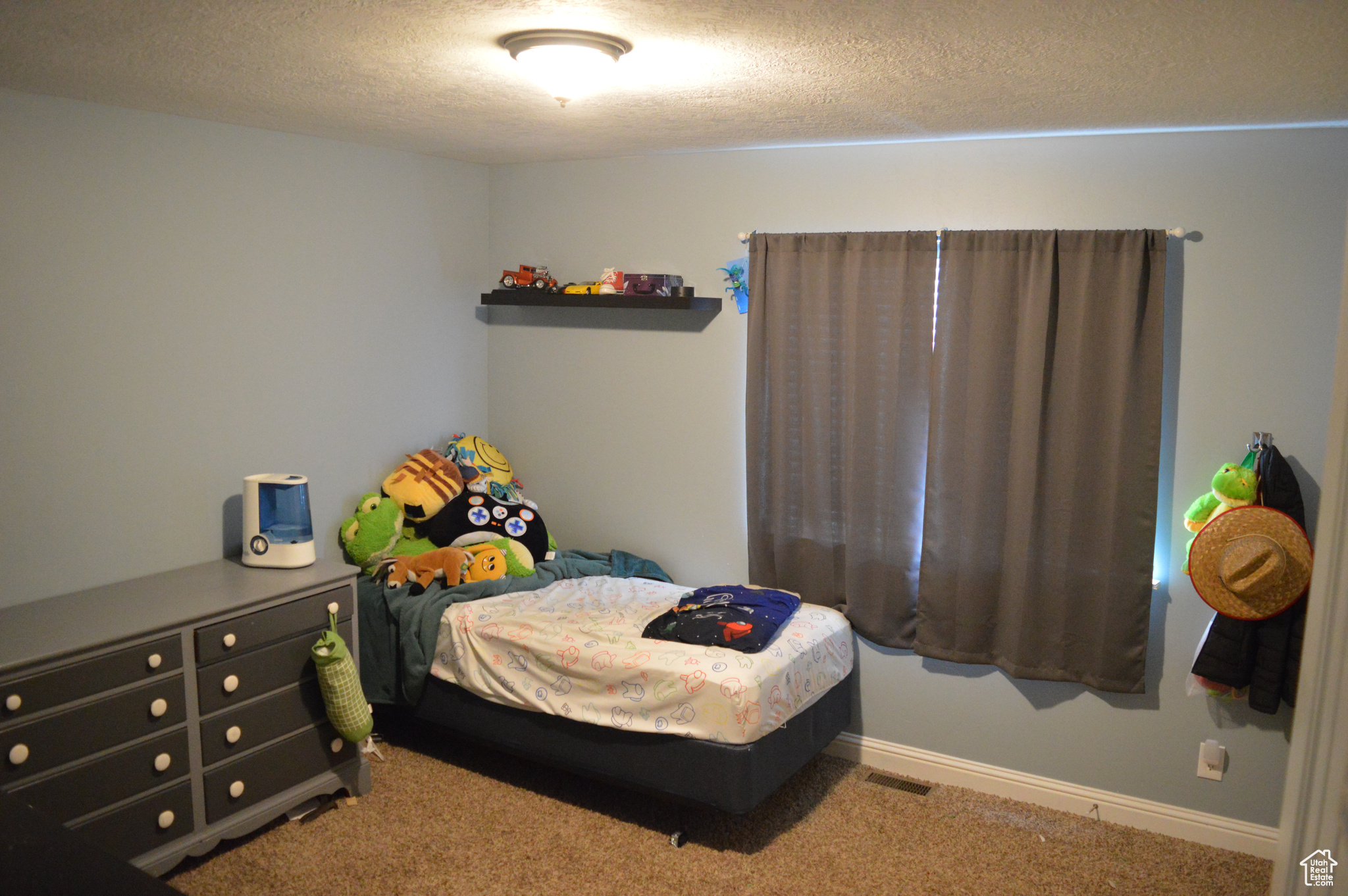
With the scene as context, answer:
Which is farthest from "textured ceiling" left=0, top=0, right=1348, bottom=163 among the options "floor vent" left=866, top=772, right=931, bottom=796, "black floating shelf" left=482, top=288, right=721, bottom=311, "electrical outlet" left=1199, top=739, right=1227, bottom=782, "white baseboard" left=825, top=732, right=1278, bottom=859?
"floor vent" left=866, top=772, right=931, bottom=796

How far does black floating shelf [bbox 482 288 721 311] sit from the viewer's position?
148 inches

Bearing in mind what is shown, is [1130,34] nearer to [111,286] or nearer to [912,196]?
[912,196]

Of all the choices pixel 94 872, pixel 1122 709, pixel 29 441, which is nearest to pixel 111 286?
pixel 29 441

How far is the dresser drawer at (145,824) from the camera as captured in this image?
8.43 ft

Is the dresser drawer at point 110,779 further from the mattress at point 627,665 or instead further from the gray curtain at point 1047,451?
the gray curtain at point 1047,451

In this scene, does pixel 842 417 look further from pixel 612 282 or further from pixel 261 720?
pixel 261 720

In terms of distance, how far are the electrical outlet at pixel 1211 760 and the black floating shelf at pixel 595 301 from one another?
2.34 metres

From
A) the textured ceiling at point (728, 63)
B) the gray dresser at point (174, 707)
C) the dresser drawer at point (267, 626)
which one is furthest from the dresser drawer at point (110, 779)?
the textured ceiling at point (728, 63)

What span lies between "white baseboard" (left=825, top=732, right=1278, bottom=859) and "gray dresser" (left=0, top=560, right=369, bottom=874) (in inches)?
75.2

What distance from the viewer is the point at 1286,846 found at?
742 mm

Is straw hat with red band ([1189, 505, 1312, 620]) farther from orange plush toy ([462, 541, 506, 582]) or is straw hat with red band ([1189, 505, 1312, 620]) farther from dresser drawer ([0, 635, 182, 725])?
dresser drawer ([0, 635, 182, 725])

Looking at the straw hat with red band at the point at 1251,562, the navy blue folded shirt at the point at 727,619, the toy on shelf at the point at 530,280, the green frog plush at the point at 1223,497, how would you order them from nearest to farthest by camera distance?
the straw hat with red band at the point at 1251,562
the green frog plush at the point at 1223,497
the navy blue folded shirt at the point at 727,619
the toy on shelf at the point at 530,280

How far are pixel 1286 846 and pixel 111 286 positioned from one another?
337cm

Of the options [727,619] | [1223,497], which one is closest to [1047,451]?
[1223,497]
